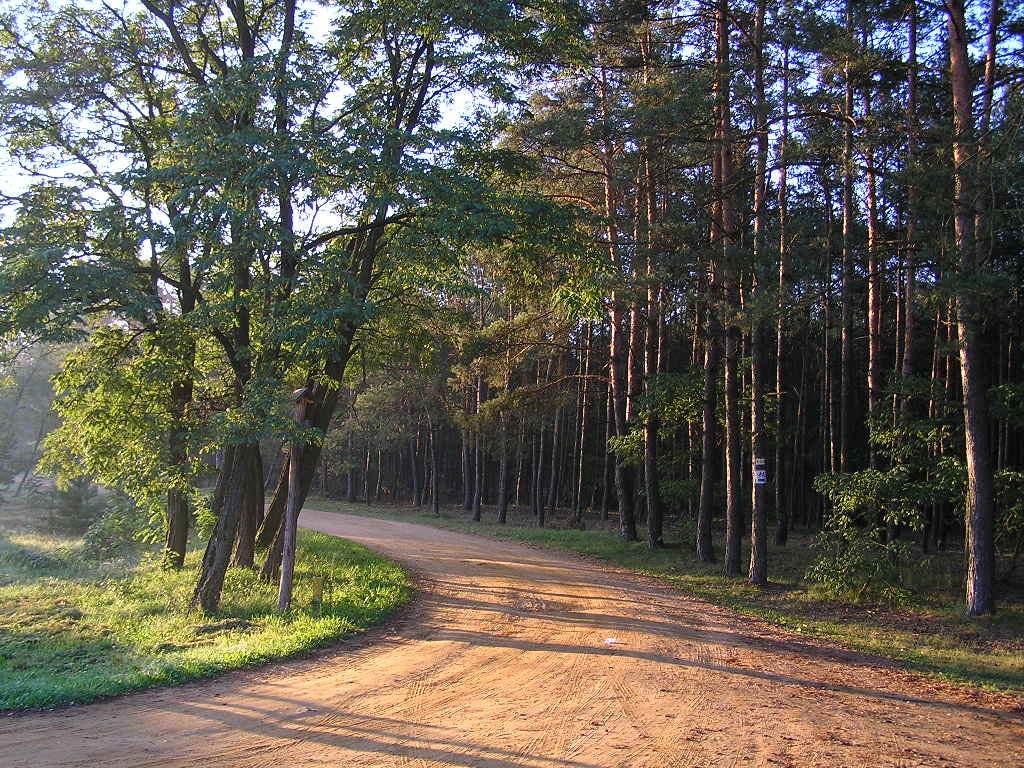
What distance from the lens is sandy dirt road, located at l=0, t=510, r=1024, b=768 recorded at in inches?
199

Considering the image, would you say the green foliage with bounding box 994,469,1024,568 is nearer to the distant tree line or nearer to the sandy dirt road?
the distant tree line

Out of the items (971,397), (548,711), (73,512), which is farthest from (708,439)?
(73,512)

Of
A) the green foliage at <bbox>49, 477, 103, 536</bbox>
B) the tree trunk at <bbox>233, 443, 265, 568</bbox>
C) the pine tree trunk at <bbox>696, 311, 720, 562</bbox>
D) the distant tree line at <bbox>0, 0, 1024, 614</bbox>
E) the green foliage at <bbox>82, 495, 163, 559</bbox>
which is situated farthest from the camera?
the green foliage at <bbox>49, 477, 103, 536</bbox>

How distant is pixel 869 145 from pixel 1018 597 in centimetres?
777

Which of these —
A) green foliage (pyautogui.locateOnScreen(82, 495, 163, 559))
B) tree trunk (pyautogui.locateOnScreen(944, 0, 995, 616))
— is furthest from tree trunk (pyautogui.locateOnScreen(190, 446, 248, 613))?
tree trunk (pyautogui.locateOnScreen(944, 0, 995, 616))

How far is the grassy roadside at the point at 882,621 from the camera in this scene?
831 cm

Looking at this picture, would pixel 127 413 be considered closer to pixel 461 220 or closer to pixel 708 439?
pixel 461 220

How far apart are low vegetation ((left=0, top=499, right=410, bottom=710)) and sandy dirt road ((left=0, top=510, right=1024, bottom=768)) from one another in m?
0.40

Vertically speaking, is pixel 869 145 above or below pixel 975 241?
above

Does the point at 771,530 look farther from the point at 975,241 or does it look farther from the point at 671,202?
the point at 975,241

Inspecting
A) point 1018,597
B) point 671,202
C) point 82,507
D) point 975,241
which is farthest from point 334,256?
point 82,507

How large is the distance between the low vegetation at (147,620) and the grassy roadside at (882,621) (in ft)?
19.5

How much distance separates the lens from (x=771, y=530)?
87.2 ft

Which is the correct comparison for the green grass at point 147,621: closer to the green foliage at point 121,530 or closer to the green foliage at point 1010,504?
the green foliage at point 121,530
